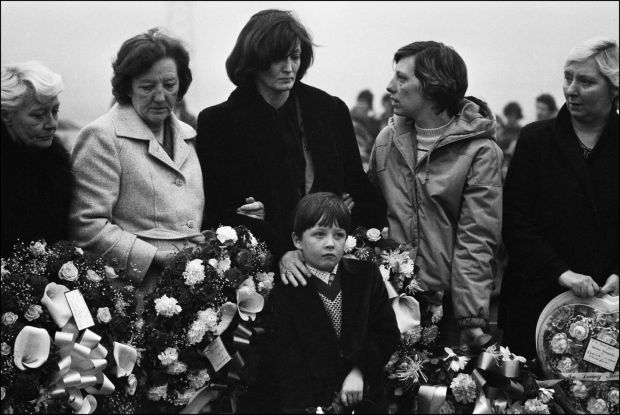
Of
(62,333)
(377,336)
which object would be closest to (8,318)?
(62,333)

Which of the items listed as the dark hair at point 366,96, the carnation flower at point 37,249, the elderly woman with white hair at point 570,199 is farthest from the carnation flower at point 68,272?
the dark hair at point 366,96

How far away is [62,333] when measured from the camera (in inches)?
177

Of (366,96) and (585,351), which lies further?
(366,96)

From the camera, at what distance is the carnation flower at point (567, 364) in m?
5.14

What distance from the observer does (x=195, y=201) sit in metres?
5.09

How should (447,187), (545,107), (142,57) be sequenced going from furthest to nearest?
(545,107), (447,187), (142,57)

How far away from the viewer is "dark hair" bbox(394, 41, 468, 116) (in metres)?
5.30

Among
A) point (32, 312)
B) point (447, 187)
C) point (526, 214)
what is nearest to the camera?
point (32, 312)

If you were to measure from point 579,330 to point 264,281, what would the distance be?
173 centimetres

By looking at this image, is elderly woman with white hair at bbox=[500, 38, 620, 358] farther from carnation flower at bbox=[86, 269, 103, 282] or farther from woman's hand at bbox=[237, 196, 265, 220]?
carnation flower at bbox=[86, 269, 103, 282]

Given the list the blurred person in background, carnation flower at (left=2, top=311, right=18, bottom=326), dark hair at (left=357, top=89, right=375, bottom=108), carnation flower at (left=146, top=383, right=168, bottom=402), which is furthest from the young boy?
dark hair at (left=357, top=89, right=375, bottom=108)

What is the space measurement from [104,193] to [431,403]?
6.68 feet

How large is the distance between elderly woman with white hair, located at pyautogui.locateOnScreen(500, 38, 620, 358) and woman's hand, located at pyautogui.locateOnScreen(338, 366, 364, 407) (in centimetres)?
118

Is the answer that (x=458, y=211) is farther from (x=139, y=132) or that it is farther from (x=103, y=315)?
(x=103, y=315)
